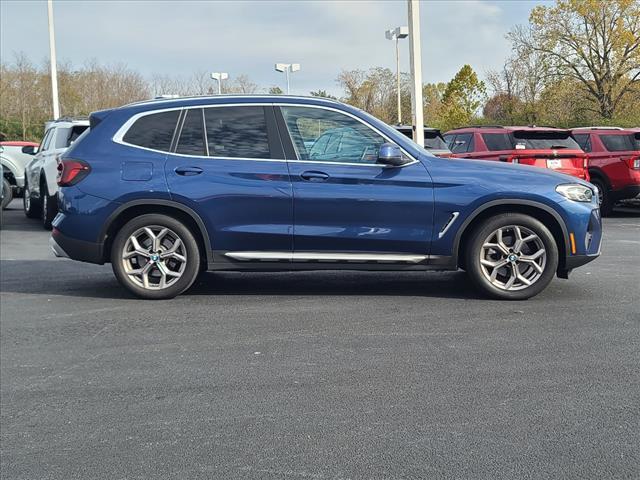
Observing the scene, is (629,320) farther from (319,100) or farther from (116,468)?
(116,468)

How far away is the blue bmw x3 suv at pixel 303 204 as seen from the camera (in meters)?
6.43

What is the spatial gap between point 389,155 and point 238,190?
135cm

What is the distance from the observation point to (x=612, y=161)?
47.2ft

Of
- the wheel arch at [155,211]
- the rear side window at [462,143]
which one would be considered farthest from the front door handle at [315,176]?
the rear side window at [462,143]

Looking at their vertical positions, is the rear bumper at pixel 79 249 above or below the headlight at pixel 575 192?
below

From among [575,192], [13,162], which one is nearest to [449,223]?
[575,192]

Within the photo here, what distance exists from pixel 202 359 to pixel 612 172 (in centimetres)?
1161

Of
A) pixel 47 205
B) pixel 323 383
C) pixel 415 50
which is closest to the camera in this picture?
pixel 323 383

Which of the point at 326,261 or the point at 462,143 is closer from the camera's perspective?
the point at 326,261

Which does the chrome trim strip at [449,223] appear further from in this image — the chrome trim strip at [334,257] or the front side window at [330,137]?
the front side window at [330,137]

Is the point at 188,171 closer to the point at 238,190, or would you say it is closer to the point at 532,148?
the point at 238,190

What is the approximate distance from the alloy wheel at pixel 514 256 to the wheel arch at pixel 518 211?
0.58ft

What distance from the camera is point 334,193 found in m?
6.43

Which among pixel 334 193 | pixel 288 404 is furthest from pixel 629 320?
pixel 288 404
